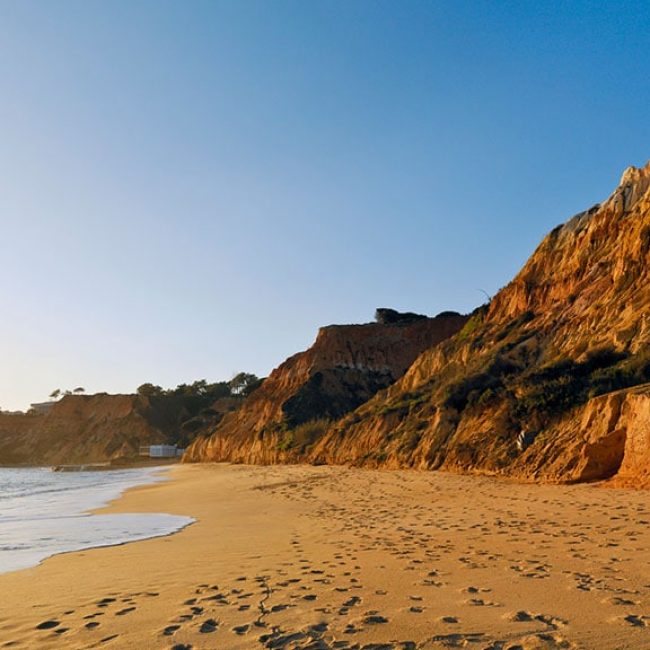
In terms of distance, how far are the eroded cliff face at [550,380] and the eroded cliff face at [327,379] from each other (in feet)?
58.8

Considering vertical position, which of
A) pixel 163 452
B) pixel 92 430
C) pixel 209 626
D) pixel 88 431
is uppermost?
pixel 92 430

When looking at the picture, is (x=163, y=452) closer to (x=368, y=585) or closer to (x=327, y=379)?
(x=327, y=379)

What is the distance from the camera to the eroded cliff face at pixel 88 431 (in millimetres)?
95500

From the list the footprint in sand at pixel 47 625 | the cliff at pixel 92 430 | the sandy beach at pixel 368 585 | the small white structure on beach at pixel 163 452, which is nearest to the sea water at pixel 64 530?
the sandy beach at pixel 368 585

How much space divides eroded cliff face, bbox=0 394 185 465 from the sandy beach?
8916 cm

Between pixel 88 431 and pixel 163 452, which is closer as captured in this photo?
pixel 163 452

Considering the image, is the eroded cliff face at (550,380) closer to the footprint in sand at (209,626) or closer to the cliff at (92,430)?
the footprint in sand at (209,626)

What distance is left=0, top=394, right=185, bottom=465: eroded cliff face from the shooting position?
95500 mm

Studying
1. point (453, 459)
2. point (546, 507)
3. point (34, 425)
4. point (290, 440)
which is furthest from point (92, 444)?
point (546, 507)

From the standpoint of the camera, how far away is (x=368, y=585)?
5879 mm

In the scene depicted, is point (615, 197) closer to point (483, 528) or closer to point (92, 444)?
point (483, 528)

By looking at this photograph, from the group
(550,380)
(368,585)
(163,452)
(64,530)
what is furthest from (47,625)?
(163,452)

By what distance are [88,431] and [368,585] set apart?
106403 millimetres

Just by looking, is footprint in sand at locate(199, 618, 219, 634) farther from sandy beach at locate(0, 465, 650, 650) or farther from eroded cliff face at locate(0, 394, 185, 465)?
eroded cliff face at locate(0, 394, 185, 465)
